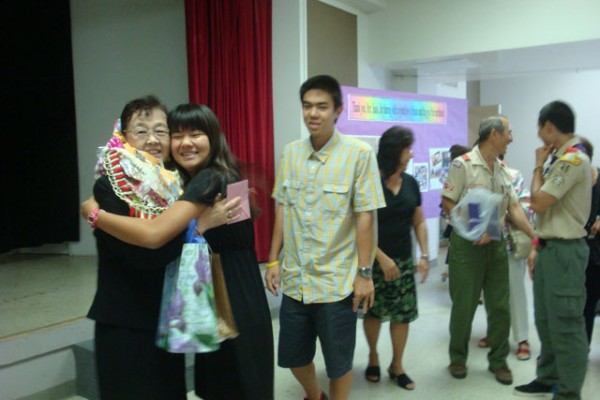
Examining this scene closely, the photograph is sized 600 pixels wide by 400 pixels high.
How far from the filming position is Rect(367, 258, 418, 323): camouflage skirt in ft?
8.25

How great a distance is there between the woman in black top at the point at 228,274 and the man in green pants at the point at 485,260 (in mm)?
1456

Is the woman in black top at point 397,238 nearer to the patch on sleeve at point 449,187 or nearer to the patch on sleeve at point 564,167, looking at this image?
the patch on sleeve at point 449,187

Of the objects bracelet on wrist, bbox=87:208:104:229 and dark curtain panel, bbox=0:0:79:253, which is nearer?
bracelet on wrist, bbox=87:208:104:229

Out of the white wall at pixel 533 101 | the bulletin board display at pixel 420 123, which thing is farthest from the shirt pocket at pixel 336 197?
the white wall at pixel 533 101

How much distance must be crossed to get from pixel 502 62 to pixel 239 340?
428cm

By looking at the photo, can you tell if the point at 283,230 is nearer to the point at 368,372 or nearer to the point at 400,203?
the point at 400,203

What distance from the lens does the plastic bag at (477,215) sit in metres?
2.47

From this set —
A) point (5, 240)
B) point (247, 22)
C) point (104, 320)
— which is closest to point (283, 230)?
point (104, 320)

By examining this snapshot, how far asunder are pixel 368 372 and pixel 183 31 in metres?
3.29

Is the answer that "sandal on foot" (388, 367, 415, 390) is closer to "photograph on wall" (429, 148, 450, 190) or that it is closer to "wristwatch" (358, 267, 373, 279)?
"wristwatch" (358, 267, 373, 279)

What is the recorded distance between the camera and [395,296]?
8.25 feet

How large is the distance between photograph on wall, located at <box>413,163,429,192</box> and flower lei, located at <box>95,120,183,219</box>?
132 inches

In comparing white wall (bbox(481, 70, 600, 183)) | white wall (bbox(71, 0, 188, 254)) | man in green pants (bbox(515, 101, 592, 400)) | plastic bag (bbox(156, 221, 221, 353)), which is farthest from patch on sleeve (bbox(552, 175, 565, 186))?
white wall (bbox(481, 70, 600, 183))

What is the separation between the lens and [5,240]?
4535mm
